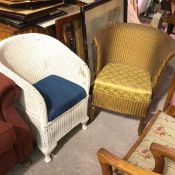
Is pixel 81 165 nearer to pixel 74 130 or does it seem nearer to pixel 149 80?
pixel 74 130

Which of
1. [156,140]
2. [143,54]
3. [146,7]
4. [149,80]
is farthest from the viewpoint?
[146,7]

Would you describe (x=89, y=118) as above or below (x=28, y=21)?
below

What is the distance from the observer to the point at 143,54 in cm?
215

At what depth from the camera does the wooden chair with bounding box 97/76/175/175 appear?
3.00 feet

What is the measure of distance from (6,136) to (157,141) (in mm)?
805

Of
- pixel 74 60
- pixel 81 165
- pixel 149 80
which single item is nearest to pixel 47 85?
pixel 74 60

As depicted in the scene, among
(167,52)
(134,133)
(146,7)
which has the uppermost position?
(167,52)

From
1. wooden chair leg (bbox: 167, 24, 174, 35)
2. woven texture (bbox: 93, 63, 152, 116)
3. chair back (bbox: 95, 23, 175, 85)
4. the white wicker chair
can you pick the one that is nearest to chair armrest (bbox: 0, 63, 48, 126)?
the white wicker chair

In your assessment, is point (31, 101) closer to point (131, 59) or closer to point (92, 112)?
point (92, 112)

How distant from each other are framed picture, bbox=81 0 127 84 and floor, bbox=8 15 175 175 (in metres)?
0.55

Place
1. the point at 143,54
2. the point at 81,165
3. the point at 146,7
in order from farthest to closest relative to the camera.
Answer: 1. the point at 146,7
2. the point at 143,54
3. the point at 81,165

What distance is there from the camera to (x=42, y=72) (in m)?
2.01

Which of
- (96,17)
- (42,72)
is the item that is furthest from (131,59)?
(42,72)

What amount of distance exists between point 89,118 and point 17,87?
0.80 m
